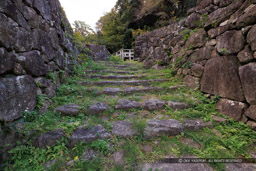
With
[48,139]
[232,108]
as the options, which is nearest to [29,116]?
[48,139]

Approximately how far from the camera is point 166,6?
9547 mm

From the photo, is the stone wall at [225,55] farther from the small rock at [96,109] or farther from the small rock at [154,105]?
the small rock at [96,109]

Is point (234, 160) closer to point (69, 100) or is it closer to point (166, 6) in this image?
point (69, 100)

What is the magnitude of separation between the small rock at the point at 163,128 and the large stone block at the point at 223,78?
45.6 inches

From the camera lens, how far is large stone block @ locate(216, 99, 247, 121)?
5.98 ft

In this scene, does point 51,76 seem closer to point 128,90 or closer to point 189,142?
point 128,90

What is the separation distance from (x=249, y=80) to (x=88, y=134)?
2.68m

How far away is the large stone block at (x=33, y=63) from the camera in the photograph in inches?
65.6

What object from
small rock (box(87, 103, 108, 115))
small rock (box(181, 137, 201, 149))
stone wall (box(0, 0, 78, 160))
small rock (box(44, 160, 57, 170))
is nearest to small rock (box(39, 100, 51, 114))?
stone wall (box(0, 0, 78, 160))

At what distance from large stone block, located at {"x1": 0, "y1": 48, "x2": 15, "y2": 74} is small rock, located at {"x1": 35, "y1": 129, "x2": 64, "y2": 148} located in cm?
99

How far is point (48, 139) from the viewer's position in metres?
1.47

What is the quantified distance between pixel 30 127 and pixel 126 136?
4.48 feet

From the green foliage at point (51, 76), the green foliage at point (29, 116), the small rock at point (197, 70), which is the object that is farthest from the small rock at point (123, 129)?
the small rock at point (197, 70)

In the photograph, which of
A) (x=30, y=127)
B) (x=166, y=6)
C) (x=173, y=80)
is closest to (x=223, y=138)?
(x=173, y=80)
